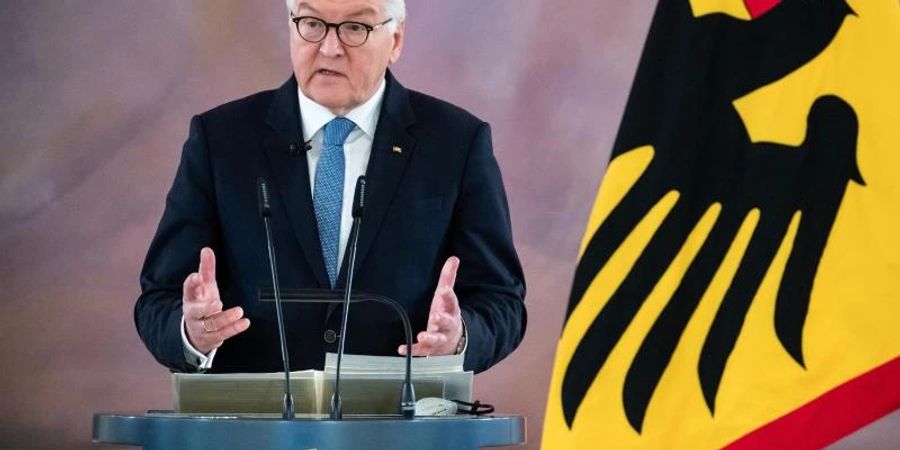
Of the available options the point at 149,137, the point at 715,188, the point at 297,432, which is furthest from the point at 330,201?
the point at 149,137

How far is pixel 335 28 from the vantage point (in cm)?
311

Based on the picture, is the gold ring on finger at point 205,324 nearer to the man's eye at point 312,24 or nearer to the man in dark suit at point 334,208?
the man in dark suit at point 334,208

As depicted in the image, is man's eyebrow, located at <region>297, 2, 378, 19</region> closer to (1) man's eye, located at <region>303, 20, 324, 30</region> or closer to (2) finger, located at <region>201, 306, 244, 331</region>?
(1) man's eye, located at <region>303, 20, 324, 30</region>

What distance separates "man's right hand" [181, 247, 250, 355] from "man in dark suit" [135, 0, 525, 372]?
0.40 m

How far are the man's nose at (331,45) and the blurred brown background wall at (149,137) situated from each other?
1.79 meters

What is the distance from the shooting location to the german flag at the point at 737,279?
75.4 inches

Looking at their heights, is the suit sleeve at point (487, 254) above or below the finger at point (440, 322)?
above

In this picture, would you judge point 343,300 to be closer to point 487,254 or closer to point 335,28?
point 487,254

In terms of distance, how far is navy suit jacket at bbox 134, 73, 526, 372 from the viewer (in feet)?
9.96

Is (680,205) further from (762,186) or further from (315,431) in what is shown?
(315,431)

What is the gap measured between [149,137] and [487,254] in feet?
6.70

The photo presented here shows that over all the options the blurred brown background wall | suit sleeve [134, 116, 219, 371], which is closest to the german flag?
suit sleeve [134, 116, 219, 371]

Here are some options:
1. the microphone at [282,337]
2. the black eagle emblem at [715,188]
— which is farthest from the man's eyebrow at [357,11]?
the black eagle emblem at [715,188]

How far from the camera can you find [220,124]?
3.24 meters
